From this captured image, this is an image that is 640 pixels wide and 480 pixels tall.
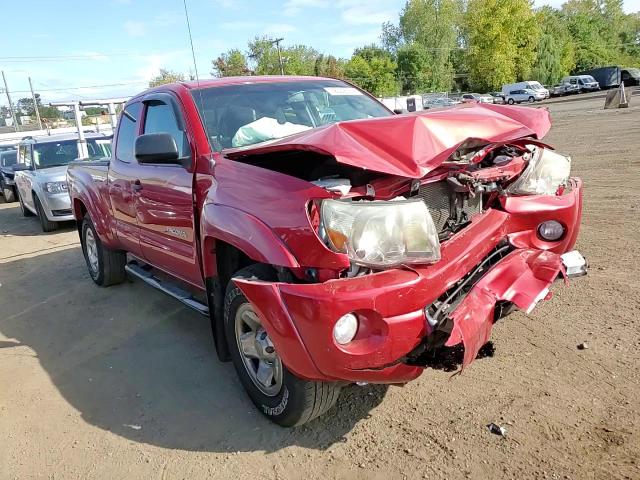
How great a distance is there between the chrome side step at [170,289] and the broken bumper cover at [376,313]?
1212mm

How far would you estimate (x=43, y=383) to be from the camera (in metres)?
3.80

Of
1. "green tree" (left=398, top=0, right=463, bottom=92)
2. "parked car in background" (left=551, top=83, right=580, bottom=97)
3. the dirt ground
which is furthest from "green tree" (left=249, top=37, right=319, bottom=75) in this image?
the dirt ground

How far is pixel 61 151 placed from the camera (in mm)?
11164

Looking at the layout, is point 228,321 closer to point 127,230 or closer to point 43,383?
point 43,383

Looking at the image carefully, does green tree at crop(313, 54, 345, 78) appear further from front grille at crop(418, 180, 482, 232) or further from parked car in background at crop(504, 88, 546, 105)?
front grille at crop(418, 180, 482, 232)

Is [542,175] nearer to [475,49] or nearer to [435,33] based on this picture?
[475,49]

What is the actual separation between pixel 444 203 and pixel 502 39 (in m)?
62.5

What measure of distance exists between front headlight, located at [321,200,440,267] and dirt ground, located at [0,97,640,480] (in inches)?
40.5

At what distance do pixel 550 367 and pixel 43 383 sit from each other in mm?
3521

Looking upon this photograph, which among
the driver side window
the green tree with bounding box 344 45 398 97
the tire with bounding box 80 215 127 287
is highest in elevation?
the green tree with bounding box 344 45 398 97

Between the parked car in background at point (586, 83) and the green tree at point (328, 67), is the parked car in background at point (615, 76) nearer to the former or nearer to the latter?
the parked car in background at point (586, 83)

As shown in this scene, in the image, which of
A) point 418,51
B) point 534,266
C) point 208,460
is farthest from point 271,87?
point 418,51

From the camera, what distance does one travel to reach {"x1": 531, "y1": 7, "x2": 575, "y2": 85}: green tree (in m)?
61.6

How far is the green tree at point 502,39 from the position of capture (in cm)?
5759
